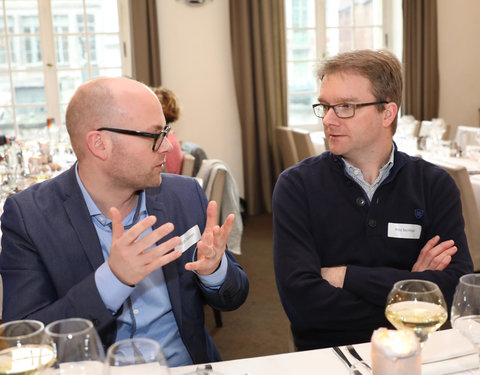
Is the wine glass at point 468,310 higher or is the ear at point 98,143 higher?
the ear at point 98,143

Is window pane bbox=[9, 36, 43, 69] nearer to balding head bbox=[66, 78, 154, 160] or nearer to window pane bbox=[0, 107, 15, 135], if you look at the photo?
window pane bbox=[0, 107, 15, 135]

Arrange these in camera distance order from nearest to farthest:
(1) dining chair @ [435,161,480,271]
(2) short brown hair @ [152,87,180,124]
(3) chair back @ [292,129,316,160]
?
(1) dining chair @ [435,161,480,271] → (2) short brown hair @ [152,87,180,124] → (3) chair back @ [292,129,316,160]

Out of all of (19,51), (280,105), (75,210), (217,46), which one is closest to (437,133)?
(280,105)

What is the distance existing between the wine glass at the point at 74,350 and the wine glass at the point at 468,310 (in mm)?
694

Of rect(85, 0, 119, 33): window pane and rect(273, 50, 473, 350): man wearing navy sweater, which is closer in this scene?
rect(273, 50, 473, 350): man wearing navy sweater

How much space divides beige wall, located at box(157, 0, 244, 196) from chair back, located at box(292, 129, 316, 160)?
1.52 meters

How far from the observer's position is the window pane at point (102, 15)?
659 centimetres

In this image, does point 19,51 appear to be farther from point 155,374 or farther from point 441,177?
point 155,374

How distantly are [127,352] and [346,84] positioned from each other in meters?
1.39

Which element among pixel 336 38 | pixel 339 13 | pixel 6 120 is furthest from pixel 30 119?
pixel 339 13

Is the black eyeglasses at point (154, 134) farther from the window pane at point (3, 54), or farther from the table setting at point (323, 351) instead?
the window pane at point (3, 54)

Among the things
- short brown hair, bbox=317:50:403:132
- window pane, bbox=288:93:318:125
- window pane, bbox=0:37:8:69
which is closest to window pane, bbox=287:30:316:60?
window pane, bbox=288:93:318:125

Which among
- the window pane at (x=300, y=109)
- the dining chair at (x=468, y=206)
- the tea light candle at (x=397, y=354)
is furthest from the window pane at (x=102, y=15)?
the tea light candle at (x=397, y=354)

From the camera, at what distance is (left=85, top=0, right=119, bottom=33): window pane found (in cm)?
659
